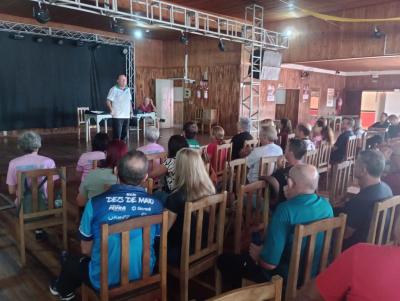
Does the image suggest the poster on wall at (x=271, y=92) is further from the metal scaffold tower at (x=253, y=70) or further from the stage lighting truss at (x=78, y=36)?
the stage lighting truss at (x=78, y=36)

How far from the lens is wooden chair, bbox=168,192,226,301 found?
1.90 meters

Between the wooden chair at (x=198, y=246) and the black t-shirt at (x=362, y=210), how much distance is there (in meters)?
0.80

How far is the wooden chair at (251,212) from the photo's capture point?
2.23 metres

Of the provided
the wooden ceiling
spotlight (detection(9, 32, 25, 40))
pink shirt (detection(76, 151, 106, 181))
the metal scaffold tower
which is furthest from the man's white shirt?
the wooden ceiling

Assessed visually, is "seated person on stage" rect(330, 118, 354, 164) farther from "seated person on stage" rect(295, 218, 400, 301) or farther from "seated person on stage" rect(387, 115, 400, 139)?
"seated person on stage" rect(295, 218, 400, 301)

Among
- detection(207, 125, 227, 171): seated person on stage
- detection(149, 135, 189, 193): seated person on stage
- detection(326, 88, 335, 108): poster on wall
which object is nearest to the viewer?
detection(149, 135, 189, 193): seated person on stage

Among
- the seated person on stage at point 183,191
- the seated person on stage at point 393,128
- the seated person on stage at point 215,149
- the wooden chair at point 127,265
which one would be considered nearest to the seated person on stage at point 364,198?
the seated person on stage at point 183,191

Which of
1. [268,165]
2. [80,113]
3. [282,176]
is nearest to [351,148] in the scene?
[268,165]

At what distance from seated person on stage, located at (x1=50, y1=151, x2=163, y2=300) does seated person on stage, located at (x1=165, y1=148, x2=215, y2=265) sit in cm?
22

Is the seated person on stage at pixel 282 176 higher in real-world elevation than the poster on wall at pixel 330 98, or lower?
lower

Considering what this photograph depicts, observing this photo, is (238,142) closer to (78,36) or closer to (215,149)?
(215,149)

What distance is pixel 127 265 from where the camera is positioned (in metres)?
1.65

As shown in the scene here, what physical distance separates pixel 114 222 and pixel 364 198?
1.52 meters

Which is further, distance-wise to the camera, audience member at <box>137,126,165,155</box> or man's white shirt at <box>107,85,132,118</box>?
man's white shirt at <box>107,85,132,118</box>
